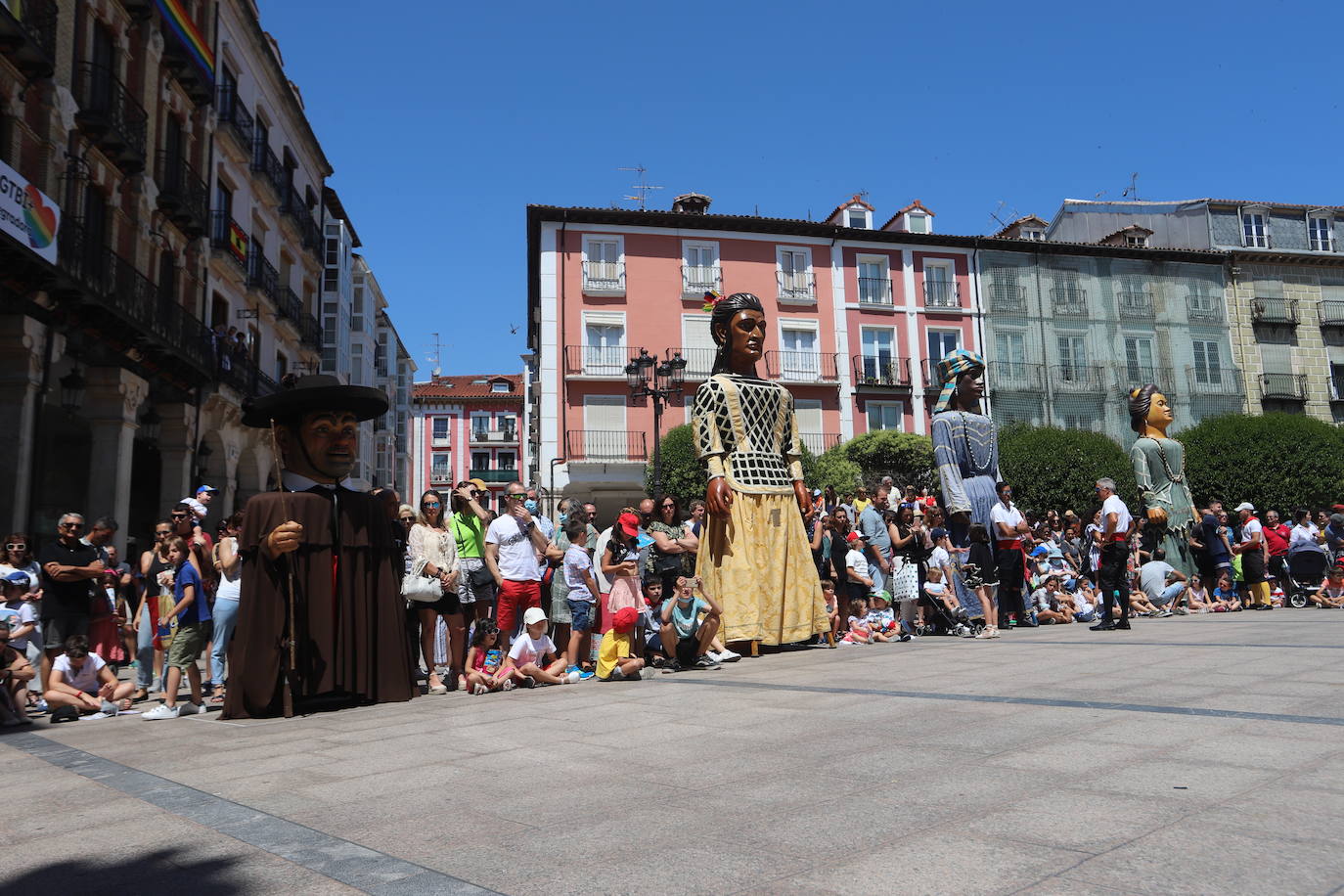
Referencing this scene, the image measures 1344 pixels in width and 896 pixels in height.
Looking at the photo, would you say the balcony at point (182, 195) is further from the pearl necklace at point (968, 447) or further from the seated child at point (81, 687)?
the pearl necklace at point (968, 447)

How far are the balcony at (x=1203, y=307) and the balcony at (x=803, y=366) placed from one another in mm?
15946

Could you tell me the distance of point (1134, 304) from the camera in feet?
132

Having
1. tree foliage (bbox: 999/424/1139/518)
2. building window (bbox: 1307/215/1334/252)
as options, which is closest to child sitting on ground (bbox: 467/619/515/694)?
tree foliage (bbox: 999/424/1139/518)

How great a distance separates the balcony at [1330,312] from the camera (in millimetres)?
41031

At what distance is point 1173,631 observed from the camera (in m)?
8.61

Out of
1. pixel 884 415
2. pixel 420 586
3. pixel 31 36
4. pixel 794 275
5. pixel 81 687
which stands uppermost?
pixel 794 275

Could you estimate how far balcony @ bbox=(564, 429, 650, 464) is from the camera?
34.3 metres

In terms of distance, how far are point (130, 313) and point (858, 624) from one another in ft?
46.0

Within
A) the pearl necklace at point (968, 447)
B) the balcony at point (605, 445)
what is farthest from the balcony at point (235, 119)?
the pearl necklace at point (968, 447)

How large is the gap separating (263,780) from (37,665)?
19.6 ft

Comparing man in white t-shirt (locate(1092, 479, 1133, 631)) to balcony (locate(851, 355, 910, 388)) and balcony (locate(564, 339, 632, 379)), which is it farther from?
balcony (locate(851, 355, 910, 388))

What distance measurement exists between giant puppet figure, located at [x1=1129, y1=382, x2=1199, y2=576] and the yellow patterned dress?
5.37 metres

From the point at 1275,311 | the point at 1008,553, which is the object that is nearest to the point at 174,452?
the point at 1008,553

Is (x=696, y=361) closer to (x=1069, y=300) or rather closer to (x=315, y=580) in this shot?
(x=1069, y=300)
